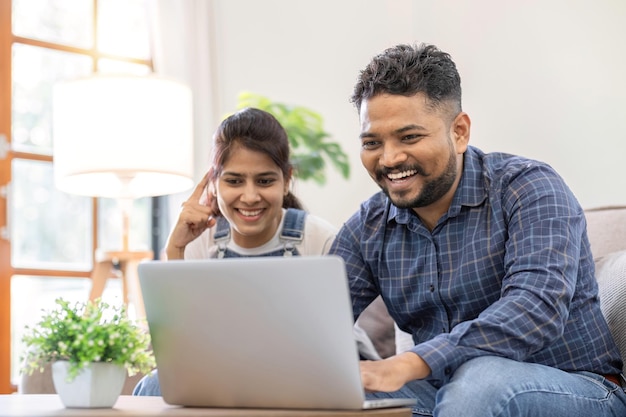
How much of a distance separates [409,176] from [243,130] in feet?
2.06

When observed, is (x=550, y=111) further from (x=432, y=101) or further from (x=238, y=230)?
(x=432, y=101)

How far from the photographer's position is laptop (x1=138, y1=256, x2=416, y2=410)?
1067 mm

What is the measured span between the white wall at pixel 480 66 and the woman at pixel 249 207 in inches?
61.1

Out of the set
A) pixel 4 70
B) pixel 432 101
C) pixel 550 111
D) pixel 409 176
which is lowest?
pixel 409 176

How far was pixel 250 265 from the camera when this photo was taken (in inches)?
42.9

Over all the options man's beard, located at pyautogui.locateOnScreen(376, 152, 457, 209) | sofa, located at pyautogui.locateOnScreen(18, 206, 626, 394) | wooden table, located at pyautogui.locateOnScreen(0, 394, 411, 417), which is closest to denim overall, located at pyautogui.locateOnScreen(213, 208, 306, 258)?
sofa, located at pyautogui.locateOnScreen(18, 206, 626, 394)

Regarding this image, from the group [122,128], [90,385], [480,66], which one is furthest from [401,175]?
[480,66]

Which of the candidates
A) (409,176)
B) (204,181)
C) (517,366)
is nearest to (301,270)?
(517,366)

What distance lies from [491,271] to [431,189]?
0.19 meters

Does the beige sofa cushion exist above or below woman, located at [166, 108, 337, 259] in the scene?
below

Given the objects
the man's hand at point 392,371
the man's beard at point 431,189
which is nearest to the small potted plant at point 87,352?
the man's hand at point 392,371

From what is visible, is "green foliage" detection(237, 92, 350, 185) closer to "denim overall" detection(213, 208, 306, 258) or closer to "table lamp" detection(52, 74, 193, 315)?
"table lamp" detection(52, 74, 193, 315)

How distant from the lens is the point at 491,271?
1.56 m

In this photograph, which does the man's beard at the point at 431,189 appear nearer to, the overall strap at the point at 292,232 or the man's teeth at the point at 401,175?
the man's teeth at the point at 401,175
